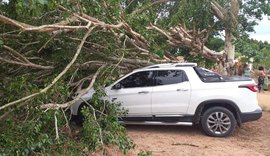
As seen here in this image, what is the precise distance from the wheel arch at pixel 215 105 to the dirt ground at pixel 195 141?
44 centimetres

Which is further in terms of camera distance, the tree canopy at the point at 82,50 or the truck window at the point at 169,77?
the truck window at the point at 169,77

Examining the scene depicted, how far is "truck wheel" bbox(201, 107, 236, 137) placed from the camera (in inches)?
377

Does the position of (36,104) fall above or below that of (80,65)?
below

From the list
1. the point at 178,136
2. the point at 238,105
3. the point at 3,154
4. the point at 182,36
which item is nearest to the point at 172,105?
the point at 178,136

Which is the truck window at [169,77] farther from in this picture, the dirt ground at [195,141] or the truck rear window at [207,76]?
the dirt ground at [195,141]

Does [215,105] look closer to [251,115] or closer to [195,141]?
[251,115]

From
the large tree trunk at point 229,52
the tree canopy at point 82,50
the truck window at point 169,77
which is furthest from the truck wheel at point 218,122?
the large tree trunk at point 229,52

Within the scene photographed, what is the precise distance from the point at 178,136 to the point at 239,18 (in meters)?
4.98

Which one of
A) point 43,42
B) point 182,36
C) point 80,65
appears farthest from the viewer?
point 182,36

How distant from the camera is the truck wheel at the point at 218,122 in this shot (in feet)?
31.4

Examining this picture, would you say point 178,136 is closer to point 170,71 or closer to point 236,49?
point 170,71

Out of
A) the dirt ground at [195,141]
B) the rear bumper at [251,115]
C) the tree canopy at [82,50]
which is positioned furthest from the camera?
the rear bumper at [251,115]

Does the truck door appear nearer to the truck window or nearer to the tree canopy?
the truck window

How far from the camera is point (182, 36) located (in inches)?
485
